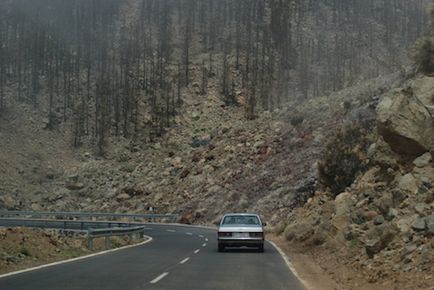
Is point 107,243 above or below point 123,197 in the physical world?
below

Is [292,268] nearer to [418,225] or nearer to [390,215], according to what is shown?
[390,215]

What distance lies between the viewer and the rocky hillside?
45.2 ft

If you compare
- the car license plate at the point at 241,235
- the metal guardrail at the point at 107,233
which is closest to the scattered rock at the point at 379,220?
the car license plate at the point at 241,235

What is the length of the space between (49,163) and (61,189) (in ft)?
17.8

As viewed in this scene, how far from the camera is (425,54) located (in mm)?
24328

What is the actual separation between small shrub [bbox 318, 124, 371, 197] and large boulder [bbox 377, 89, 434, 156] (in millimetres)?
7891

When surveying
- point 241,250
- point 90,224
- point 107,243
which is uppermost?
point 107,243

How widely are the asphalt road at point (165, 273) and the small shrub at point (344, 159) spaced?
9538 mm

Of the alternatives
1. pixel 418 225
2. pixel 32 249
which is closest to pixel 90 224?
pixel 32 249

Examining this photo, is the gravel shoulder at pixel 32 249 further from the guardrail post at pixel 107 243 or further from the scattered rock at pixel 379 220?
the scattered rock at pixel 379 220

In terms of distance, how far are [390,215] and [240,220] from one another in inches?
300

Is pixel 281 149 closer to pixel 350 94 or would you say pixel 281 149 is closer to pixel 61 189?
pixel 350 94

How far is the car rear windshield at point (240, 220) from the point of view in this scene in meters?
23.2

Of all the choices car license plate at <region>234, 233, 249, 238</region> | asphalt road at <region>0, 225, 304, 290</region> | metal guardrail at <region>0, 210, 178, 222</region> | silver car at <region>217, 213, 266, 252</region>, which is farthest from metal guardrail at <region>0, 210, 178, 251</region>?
car license plate at <region>234, 233, 249, 238</region>
